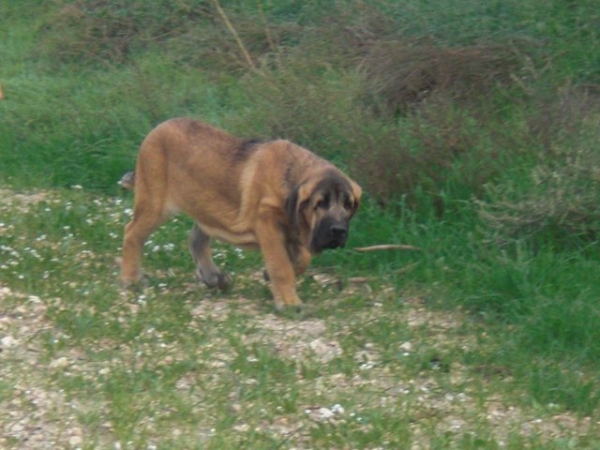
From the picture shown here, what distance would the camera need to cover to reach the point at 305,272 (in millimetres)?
8945

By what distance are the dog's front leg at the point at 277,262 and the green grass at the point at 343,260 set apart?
0.14 m

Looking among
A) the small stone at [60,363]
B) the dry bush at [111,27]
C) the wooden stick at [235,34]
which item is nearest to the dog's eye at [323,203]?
the small stone at [60,363]

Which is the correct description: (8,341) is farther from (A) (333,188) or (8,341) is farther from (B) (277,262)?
(A) (333,188)

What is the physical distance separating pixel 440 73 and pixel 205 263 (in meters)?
3.56

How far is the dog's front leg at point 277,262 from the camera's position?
809 cm

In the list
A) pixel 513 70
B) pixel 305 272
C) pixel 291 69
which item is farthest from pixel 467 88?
pixel 305 272

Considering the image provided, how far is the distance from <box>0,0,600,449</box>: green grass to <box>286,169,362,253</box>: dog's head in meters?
0.55

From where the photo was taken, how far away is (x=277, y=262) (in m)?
8.09

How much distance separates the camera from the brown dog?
786cm

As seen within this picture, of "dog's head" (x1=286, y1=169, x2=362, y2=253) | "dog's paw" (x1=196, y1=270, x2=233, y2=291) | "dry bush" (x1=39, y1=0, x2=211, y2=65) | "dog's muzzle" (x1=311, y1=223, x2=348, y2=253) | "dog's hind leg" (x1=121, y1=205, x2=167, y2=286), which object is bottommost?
"dog's paw" (x1=196, y1=270, x2=233, y2=291)

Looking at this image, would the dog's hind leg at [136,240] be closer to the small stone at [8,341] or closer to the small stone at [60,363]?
the small stone at [8,341]

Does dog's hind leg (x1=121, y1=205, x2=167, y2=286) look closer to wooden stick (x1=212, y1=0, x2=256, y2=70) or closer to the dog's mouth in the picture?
the dog's mouth

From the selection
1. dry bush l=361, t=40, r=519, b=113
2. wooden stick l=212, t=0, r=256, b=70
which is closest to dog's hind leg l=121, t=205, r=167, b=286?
dry bush l=361, t=40, r=519, b=113

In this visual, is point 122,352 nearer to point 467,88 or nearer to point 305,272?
point 305,272
